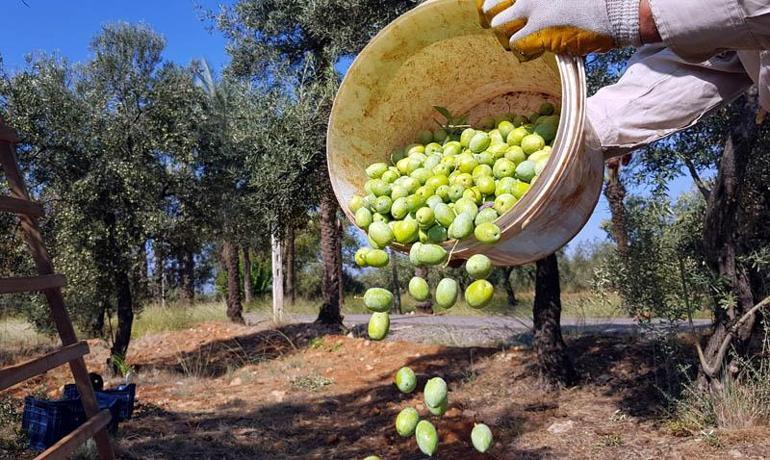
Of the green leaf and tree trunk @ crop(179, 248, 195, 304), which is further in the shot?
tree trunk @ crop(179, 248, 195, 304)

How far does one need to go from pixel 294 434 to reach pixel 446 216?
4679mm

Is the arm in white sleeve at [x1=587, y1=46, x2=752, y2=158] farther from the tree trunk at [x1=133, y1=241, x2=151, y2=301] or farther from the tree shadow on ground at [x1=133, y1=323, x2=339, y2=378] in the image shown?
the tree shadow on ground at [x1=133, y1=323, x2=339, y2=378]

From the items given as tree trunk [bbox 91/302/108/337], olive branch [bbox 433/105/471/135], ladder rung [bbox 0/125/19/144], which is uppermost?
ladder rung [bbox 0/125/19/144]

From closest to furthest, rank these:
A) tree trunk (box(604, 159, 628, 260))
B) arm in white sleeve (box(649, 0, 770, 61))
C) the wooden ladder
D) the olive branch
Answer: arm in white sleeve (box(649, 0, 770, 61)), the olive branch, the wooden ladder, tree trunk (box(604, 159, 628, 260))

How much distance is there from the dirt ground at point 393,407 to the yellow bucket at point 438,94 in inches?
119

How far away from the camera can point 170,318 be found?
1389 centimetres

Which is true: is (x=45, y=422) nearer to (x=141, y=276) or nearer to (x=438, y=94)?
(x=438, y=94)

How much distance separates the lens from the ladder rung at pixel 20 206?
119 inches

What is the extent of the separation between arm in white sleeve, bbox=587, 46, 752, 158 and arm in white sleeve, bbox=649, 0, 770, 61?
22cm

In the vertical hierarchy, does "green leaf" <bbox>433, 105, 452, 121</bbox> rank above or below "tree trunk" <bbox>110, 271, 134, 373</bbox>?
above

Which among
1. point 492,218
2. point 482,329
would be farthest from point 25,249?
point 492,218

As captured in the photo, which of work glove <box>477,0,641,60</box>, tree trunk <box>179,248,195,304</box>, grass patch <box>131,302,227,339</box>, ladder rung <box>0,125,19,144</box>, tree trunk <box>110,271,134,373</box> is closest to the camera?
work glove <box>477,0,641,60</box>

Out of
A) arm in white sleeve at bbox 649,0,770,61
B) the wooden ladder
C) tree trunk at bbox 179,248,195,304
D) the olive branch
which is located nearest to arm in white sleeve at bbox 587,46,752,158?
arm in white sleeve at bbox 649,0,770,61

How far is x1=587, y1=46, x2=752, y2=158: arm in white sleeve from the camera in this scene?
1.67m
